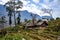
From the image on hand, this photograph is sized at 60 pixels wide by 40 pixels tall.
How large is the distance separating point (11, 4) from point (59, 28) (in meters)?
24.3

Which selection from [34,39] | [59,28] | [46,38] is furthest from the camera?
[59,28]

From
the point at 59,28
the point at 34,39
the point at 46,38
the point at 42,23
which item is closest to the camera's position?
the point at 34,39

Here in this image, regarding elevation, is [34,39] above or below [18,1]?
below

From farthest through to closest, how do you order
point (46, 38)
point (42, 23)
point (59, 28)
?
point (42, 23) → point (59, 28) → point (46, 38)

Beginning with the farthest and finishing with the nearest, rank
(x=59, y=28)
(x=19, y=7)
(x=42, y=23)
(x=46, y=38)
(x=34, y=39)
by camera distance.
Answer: (x=42, y=23) → (x=19, y=7) → (x=59, y=28) → (x=46, y=38) → (x=34, y=39)

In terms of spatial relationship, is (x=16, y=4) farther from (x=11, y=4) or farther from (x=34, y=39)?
(x=34, y=39)

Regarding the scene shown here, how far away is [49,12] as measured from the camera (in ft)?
259

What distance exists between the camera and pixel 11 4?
70.8 meters

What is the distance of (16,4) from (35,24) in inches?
523

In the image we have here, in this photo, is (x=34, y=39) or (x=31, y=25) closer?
(x=34, y=39)

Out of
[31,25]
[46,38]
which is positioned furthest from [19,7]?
[46,38]

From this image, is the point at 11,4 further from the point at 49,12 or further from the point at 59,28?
the point at 59,28

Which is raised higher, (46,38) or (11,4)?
(11,4)

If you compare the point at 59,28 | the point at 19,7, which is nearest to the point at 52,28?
the point at 59,28
